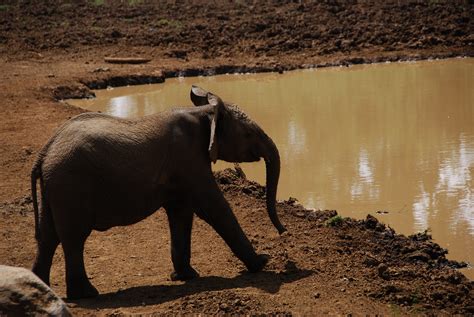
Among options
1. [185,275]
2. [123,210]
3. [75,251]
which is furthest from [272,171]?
[75,251]

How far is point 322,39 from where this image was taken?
2606 centimetres

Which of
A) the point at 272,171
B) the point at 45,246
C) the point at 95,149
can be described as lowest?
the point at 45,246

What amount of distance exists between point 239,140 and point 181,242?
3.69 ft

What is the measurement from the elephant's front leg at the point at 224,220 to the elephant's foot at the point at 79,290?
1.26 metres

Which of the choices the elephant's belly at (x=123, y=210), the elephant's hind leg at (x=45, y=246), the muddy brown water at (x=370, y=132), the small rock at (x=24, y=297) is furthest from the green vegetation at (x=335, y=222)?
the small rock at (x=24, y=297)

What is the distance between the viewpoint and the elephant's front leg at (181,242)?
8.23 meters

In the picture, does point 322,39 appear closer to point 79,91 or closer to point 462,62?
point 462,62

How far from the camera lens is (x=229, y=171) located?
12422 millimetres

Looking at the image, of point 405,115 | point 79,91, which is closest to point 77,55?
point 79,91

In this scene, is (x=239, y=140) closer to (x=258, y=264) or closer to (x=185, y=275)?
(x=258, y=264)

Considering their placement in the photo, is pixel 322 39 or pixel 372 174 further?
pixel 322 39

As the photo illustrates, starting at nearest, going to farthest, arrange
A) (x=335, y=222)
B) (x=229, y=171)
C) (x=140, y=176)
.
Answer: (x=140, y=176) < (x=335, y=222) < (x=229, y=171)

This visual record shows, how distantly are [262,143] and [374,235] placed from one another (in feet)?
7.25

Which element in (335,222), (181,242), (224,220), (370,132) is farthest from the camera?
(370,132)
